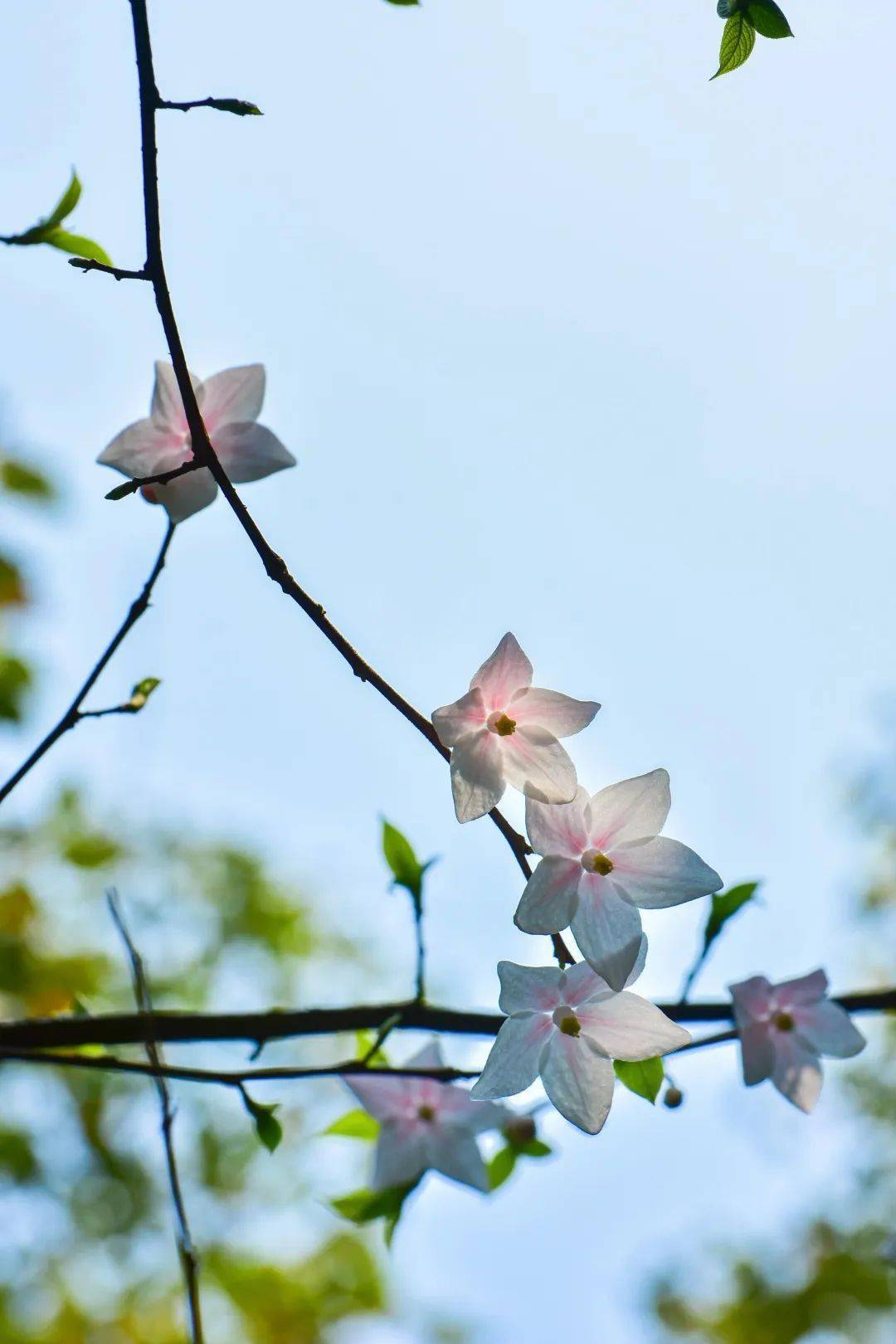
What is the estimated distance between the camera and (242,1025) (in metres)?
1.13

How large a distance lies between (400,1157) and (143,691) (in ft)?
2.20

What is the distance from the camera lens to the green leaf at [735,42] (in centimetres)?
90

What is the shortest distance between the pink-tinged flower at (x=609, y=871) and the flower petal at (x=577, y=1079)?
127mm

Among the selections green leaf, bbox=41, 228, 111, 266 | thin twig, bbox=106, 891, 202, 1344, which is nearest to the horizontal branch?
thin twig, bbox=106, 891, 202, 1344

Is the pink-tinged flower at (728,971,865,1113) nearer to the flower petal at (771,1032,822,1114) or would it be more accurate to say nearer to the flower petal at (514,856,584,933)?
the flower petal at (771,1032,822,1114)

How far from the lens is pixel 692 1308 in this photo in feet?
20.9

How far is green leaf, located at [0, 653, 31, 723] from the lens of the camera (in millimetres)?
3061

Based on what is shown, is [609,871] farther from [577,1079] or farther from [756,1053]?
[756,1053]

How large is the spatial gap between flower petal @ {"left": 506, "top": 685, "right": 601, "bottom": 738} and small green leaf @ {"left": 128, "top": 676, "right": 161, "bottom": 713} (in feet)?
1.57

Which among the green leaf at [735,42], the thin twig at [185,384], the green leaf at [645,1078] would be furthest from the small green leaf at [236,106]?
the green leaf at [645,1078]

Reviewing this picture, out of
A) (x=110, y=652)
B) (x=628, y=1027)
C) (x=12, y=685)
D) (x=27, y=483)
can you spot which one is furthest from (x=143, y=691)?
(x=27, y=483)

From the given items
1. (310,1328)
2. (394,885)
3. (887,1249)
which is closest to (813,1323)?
(310,1328)

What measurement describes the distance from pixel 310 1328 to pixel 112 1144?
4.19 feet

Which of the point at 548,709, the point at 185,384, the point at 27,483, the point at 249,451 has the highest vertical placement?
the point at 27,483
